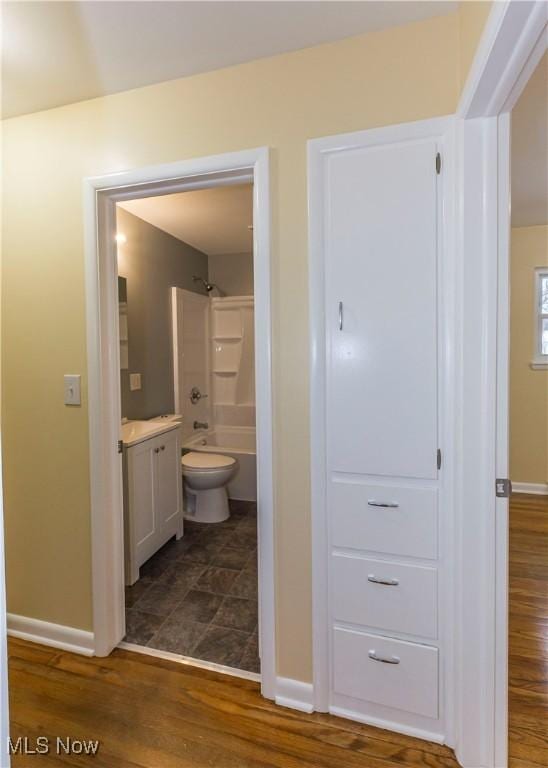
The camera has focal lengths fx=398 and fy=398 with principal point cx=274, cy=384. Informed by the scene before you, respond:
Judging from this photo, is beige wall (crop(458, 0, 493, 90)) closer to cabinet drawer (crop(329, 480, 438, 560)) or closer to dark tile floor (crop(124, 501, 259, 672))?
cabinet drawer (crop(329, 480, 438, 560))

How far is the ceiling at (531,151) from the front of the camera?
176 centimetres

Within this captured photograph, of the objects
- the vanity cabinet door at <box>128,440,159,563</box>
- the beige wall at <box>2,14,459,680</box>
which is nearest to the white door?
the vanity cabinet door at <box>128,440,159,563</box>

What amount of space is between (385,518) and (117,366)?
132 centimetres

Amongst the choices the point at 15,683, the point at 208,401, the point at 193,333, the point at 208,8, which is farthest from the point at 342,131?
the point at 208,401

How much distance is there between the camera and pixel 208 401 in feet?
14.0

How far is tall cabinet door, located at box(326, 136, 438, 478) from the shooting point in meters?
1.33

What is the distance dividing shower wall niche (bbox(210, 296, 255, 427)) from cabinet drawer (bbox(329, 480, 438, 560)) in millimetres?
2764

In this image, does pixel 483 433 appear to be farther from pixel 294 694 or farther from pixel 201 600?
pixel 201 600

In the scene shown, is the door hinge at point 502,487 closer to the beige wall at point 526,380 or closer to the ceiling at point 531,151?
the ceiling at point 531,151

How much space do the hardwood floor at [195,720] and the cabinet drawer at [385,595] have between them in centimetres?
38

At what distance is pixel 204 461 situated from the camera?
318cm

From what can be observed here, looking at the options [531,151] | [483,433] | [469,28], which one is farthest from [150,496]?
[531,151]

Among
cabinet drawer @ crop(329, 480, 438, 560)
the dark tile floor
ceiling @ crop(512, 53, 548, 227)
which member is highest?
ceiling @ crop(512, 53, 548, 227)

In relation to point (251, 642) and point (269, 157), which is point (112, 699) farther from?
point (269, 157)
